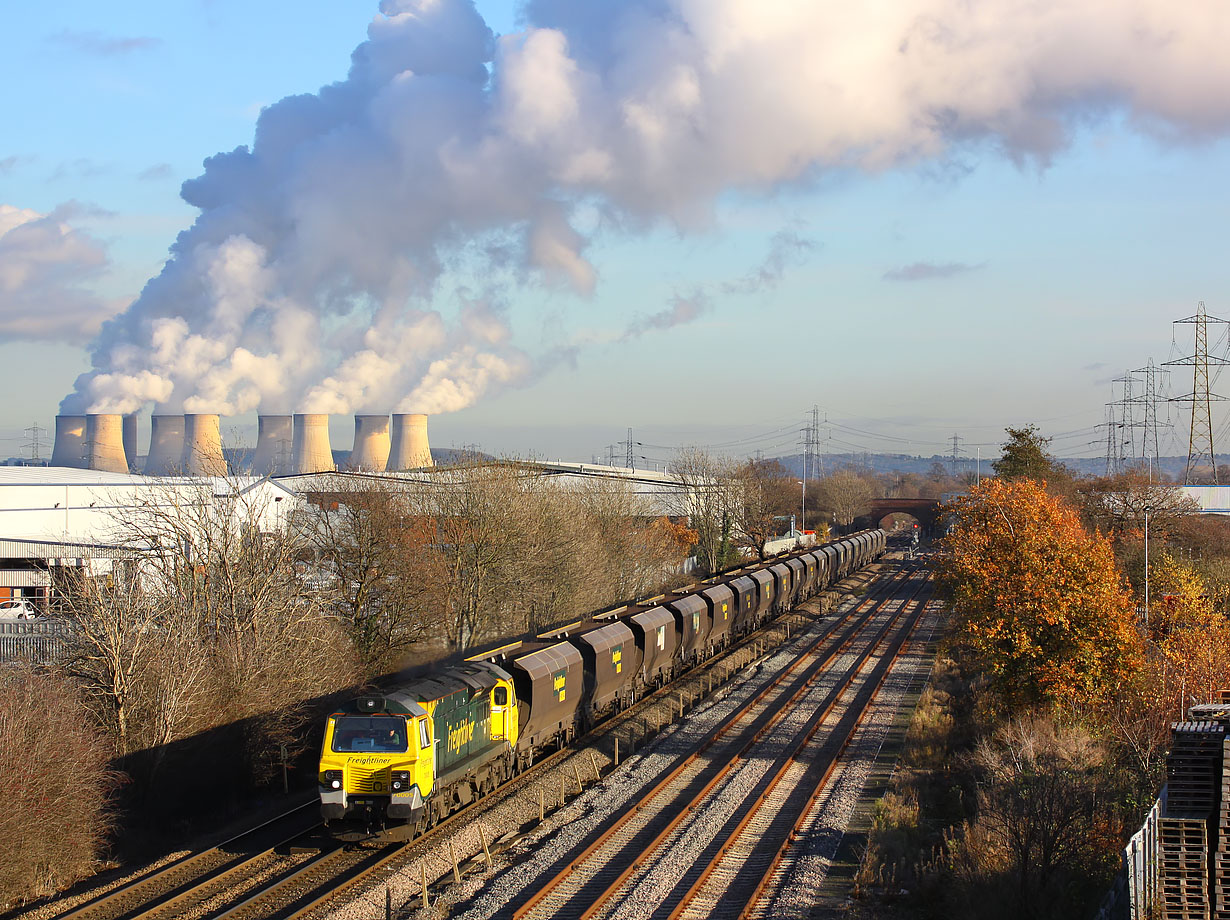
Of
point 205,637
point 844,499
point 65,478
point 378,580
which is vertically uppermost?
point 65,478

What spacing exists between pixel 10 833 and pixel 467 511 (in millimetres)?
26015

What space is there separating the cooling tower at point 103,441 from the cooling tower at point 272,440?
10974mm

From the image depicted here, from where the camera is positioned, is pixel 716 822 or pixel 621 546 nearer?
pixel 716 822

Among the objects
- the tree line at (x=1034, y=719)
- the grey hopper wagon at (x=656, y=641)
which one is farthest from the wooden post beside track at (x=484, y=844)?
the grey hopper wagon at (x=656, y=641)

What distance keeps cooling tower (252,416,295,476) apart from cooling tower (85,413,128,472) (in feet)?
36.0

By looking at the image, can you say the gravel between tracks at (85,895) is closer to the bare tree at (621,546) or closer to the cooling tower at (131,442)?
the bare tree at (621,546)

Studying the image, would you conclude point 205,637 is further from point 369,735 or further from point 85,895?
point 369,735

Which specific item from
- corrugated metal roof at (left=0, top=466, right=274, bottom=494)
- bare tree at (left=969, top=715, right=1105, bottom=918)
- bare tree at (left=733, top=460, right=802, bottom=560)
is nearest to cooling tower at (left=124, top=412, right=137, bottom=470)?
corrugated metal roof at (left=0, top=466, right=274, bottom=494)

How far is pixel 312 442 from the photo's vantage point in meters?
81.9

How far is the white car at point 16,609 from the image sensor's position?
35763mm

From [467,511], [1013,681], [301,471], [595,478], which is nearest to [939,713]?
[1013,681]

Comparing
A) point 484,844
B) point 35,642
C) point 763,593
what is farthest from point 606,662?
point 763,593

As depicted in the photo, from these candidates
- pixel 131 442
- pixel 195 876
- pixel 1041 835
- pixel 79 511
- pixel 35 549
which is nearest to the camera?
pixel 1041 835

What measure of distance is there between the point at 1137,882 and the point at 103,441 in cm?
8158
